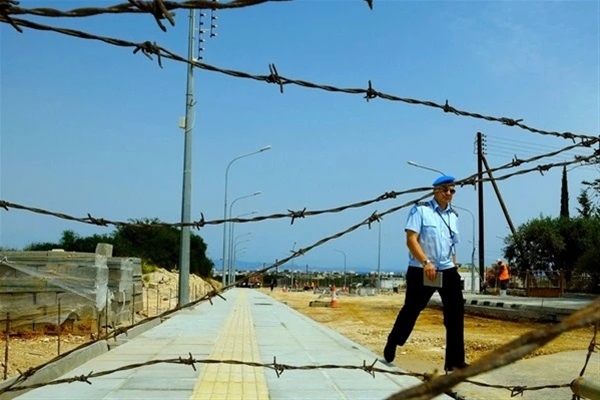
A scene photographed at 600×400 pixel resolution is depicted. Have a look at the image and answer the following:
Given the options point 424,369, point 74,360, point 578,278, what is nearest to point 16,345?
point 74,360

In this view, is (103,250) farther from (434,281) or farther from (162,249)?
(162,249)

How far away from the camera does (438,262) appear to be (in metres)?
6.24

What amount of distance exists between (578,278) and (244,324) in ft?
87.9

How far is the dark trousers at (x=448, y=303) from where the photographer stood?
617 centimetres

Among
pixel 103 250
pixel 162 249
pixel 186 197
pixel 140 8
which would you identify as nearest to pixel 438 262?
pixel 140 8

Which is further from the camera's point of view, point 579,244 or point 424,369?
point 579,244

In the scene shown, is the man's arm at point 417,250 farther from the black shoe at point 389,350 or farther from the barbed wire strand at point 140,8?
the barbed wire strand at point 140,8

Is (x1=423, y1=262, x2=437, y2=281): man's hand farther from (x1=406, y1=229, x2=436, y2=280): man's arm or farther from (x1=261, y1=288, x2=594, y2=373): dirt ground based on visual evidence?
(x1=261, y1=288, x2=594, y2=373): dirt ground

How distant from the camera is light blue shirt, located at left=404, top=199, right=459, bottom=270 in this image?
623 cm

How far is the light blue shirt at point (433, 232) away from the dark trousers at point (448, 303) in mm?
102

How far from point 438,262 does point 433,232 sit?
0.24 metres

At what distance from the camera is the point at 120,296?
43.4ft

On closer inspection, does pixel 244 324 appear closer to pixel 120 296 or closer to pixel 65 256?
pixel 120 296

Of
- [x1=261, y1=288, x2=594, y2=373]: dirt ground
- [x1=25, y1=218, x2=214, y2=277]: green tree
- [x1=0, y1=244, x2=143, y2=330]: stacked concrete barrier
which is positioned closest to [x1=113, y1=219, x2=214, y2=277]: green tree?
[x1=25, y1=218, x2=214, y2=277]: green tree
